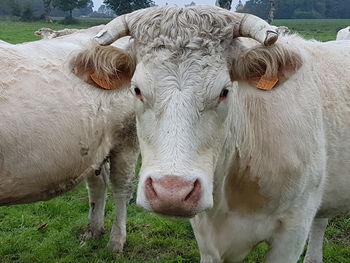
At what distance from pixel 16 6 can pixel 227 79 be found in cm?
6754

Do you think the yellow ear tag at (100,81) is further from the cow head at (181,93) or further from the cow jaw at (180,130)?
the cow jaw at (180,130)

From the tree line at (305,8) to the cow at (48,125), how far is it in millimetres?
72929

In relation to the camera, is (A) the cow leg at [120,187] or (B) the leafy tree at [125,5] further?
(B) the leafy tree at [125,5]

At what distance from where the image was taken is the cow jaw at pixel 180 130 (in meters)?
2.59

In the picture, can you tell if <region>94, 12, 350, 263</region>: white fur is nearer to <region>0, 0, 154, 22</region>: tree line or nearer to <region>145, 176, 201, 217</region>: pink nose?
<region>145, 176, 201, 217</region>: pink nose

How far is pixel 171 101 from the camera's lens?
9.09 feet

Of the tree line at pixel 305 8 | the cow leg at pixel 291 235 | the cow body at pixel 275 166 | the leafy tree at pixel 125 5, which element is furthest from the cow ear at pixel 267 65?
the tree line at pixel 305 8

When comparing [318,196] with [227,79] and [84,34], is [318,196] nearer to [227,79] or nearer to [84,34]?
[227,79]

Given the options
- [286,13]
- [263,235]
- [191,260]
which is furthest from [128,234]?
[286,13]

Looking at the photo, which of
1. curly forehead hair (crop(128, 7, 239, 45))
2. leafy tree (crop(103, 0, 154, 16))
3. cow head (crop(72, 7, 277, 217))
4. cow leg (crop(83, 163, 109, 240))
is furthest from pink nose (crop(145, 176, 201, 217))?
leafy tree (crop(103, 0, 154, 16))

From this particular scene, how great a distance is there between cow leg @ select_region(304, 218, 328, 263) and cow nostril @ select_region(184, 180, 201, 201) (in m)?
3.05

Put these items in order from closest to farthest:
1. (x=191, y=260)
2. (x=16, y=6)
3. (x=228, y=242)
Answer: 1. (x=228, y=242)
2. (x=191, y=260)
3. (x=16, y=6)

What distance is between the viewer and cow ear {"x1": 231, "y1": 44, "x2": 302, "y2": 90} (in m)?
3.04

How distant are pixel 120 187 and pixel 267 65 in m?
3.47
